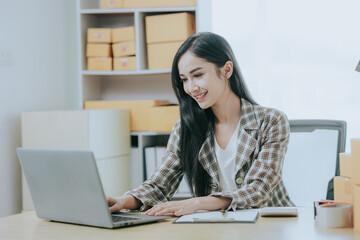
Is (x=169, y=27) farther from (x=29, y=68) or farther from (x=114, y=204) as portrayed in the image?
(x=114, y=204)

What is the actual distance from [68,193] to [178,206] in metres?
0.33

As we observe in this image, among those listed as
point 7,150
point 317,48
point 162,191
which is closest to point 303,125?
point 162,191

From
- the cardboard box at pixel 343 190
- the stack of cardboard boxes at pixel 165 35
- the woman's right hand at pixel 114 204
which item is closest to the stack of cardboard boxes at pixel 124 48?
the stack of cardboard boxes at pixel 165 35

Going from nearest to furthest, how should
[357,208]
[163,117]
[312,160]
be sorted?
[357,208]
[312,160]
[163,117]

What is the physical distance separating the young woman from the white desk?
36 centimetres

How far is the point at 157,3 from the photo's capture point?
3211mm

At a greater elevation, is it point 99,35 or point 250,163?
point 99,35

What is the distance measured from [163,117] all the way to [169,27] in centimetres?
55

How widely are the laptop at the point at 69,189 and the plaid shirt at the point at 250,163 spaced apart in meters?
0.30

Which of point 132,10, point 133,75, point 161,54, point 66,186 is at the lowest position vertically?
point 66,186

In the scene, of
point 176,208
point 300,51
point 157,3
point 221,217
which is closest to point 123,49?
point 157,3

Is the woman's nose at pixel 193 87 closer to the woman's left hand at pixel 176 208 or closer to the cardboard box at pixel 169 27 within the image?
the woman's left hand at pixel 176 208

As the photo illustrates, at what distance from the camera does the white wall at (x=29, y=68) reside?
2980 mm

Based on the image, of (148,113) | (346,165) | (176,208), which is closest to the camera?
(346,165)
